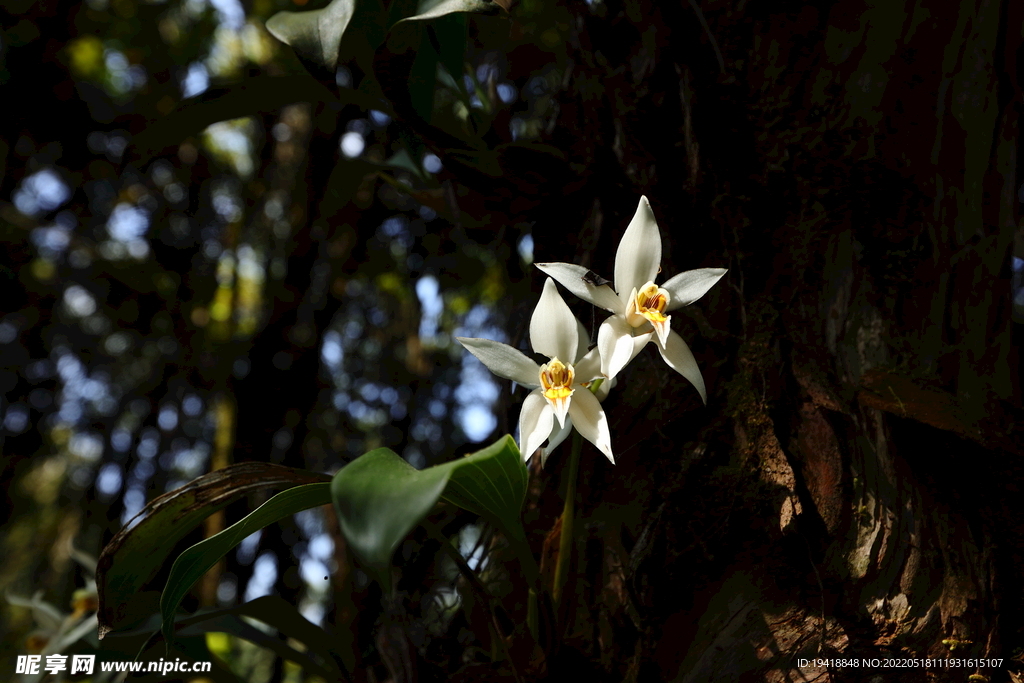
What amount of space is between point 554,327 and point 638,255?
12 cm

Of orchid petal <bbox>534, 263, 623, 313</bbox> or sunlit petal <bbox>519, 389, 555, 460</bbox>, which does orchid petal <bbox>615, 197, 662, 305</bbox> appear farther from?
sunlit petal <bbox>519, 389, 555, 460</bbox>

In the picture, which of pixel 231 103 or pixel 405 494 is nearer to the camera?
pixel 405 494

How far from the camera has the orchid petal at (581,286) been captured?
1.89ft

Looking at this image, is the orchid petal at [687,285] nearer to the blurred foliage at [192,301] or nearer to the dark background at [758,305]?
the dark background at [758,305]

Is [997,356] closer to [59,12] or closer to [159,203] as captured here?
[159,203]

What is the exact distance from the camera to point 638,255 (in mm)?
592

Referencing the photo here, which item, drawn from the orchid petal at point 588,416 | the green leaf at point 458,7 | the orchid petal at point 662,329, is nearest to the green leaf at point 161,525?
the orchid petal at point 588,416

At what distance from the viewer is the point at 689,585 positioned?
712 millimetres

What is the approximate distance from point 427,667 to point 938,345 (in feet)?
2.66

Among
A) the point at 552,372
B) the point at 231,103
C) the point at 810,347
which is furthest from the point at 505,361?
the point at 231,103

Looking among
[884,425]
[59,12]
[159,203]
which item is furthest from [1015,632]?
[59,12]

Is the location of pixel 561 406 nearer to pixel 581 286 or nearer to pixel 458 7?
pixel 581 286

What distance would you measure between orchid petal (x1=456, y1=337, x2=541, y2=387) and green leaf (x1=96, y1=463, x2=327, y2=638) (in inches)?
8.2

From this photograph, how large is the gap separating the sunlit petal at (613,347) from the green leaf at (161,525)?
0.31 m
